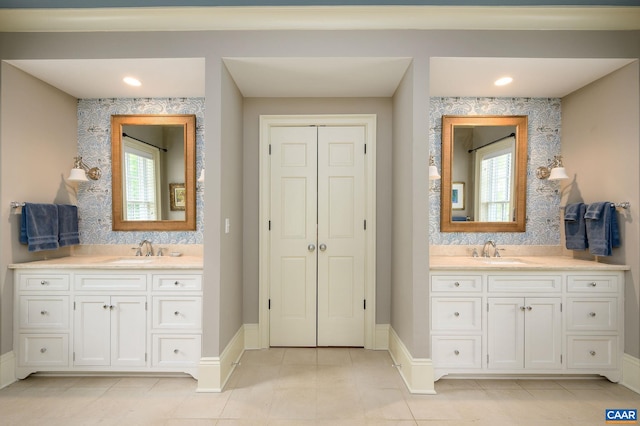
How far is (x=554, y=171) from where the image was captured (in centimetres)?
319

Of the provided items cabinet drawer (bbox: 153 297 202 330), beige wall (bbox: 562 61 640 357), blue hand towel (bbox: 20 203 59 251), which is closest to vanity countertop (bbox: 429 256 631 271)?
beige wall (bbox: 562 61 640 357)

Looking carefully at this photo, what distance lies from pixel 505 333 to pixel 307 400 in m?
1.60

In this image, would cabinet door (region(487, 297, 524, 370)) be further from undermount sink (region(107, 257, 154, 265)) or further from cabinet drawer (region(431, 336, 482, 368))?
undermount sink (region(107, 257, 154, 265))

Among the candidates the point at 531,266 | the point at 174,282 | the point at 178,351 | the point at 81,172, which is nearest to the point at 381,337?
the point at 531,266

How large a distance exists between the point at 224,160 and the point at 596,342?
3.22 m

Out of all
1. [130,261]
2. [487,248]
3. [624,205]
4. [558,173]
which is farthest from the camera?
[487,248]

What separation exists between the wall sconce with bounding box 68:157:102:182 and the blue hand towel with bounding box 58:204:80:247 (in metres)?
0.27

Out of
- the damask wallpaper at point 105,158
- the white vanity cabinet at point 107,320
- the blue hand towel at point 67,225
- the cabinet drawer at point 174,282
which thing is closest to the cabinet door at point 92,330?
the white vanity cabinet at point 107,320

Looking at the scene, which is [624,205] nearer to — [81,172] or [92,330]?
[92,330]

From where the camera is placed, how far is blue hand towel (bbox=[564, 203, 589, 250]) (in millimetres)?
3010

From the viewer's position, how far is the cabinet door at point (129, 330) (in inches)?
108

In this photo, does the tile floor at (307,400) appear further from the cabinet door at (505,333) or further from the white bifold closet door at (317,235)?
the white bifold closet door at (317,235)

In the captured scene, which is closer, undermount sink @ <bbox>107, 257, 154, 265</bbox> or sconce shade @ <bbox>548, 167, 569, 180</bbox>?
undermount sink @ <bbox>107, 257, 154, 265</bbox>

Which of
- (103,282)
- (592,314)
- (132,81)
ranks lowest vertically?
(592,314)
